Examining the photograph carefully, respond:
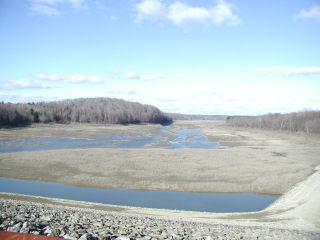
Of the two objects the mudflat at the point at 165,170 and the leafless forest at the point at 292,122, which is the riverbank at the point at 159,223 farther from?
the leafless forest at the point at 292,122

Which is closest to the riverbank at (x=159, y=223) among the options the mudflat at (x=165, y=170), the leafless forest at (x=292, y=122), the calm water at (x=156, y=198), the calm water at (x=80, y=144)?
the calm water at (x=156, y=198)

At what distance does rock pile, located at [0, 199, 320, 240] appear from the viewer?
9703 millimetres

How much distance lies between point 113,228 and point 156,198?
403 inches

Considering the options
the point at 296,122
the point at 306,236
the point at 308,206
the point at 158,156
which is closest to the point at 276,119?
the point at 296,122

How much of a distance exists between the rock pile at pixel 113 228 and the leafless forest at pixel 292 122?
79.6 metres

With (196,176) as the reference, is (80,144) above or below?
above

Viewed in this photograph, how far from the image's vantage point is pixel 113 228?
11.4 meters

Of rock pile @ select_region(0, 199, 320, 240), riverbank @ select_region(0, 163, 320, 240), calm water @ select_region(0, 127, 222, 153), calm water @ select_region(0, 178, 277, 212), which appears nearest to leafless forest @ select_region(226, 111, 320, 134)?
calm water @ select_region(0, 127, 222, 153)

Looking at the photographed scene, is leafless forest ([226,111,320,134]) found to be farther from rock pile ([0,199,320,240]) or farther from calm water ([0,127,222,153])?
rock pile ([0,199,320,240])

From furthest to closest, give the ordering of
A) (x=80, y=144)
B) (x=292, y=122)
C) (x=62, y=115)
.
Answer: (x=62, y=115) → (x=292, y=122) → (x=80, y=144)

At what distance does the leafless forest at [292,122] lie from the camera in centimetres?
8359

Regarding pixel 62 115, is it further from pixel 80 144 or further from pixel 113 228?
pixel 113 228

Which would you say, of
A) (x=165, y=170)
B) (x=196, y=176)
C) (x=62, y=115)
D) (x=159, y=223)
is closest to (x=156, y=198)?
(x=196, y=176)

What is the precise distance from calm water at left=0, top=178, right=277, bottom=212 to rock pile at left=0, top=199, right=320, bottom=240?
20.7ft
